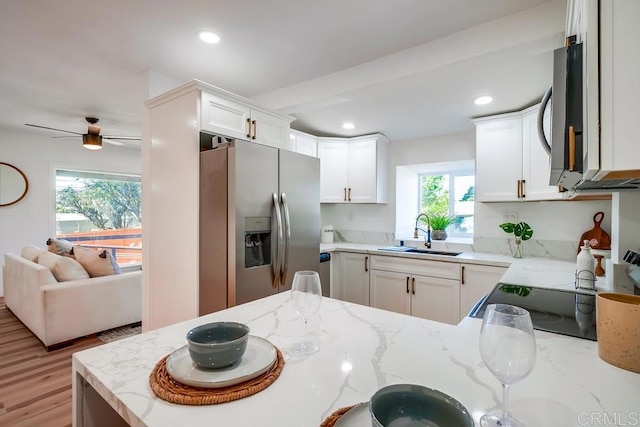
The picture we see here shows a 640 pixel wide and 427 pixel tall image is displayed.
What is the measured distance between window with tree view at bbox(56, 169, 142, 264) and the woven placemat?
5641 mm

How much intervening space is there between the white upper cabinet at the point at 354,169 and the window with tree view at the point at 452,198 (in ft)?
2.08

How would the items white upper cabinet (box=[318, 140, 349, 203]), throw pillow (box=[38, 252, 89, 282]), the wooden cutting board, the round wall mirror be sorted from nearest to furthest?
the wooden cutting board
throw pillow (box=[38, 252, 89, 282])
white upper cabinet (box=[318, 140, 349, 203])
the round wall mirror

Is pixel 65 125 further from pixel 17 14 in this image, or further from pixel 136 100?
pixel 17 14

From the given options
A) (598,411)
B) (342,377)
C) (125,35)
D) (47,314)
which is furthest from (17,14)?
(598,411)

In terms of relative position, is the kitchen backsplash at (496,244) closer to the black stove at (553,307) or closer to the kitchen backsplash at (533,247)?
the kitchen backsplash at (533,247)

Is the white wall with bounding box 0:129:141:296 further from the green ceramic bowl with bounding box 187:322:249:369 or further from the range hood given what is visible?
the range hood

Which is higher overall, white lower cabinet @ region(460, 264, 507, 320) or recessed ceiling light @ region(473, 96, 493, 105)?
recessed ceiling light @ region(473, 96, 493, 105)

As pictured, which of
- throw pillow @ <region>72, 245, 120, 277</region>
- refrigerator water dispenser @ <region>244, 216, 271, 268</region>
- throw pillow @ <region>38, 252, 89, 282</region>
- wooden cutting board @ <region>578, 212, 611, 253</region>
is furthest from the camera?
throw pillow @ <region>72, 245, 120, 277</region>

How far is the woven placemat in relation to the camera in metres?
0.56

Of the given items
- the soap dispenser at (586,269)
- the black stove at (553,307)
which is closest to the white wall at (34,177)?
the black stove at (553,307)

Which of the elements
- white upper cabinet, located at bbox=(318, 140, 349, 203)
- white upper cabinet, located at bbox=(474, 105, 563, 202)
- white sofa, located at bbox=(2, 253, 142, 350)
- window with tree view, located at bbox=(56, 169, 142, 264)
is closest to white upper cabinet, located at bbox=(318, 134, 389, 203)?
white upper cabinet, located at bbox=(318, 140, 349, 203)

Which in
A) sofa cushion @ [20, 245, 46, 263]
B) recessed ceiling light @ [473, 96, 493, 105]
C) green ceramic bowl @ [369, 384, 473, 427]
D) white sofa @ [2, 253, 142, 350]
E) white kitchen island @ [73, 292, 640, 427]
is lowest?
white sofa @ [2, 253, 142, 350]

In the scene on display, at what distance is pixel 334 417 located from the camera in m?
0.58

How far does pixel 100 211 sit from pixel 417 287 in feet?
17.8
